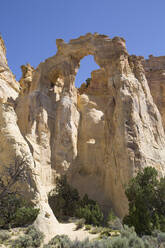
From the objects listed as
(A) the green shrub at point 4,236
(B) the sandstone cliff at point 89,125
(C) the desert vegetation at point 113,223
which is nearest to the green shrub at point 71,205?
(C) the desert vegetation at point 113,223

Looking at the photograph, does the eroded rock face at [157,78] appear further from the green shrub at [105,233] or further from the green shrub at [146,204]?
the green shrub at [105,233]

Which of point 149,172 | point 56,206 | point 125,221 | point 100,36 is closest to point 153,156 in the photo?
point 149,172

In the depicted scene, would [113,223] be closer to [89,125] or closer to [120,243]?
[120,243]

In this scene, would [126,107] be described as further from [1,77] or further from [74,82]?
[1,77]

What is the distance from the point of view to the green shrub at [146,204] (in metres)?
11.5

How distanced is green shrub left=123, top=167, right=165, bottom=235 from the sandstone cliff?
2.66m

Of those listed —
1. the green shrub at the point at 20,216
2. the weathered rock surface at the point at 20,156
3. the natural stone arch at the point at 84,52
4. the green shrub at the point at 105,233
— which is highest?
the natural stone arch at the point at 84,52

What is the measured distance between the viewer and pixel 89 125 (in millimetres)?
23219

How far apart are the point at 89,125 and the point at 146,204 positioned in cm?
1184

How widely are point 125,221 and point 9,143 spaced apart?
27.7 ft

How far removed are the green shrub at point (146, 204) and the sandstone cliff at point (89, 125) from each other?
2.66 m

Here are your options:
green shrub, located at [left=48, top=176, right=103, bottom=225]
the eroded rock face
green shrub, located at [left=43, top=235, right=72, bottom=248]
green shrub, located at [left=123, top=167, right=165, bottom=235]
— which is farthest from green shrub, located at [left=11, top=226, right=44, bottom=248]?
the eroded rock face

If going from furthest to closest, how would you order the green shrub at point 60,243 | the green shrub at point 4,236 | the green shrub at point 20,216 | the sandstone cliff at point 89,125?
the sandstone cliff at point 89,125
the green shrub at point 20,216
the green shrub at point 4,236
the green shrub at point 60,243

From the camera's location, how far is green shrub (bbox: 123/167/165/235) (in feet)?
37.9
